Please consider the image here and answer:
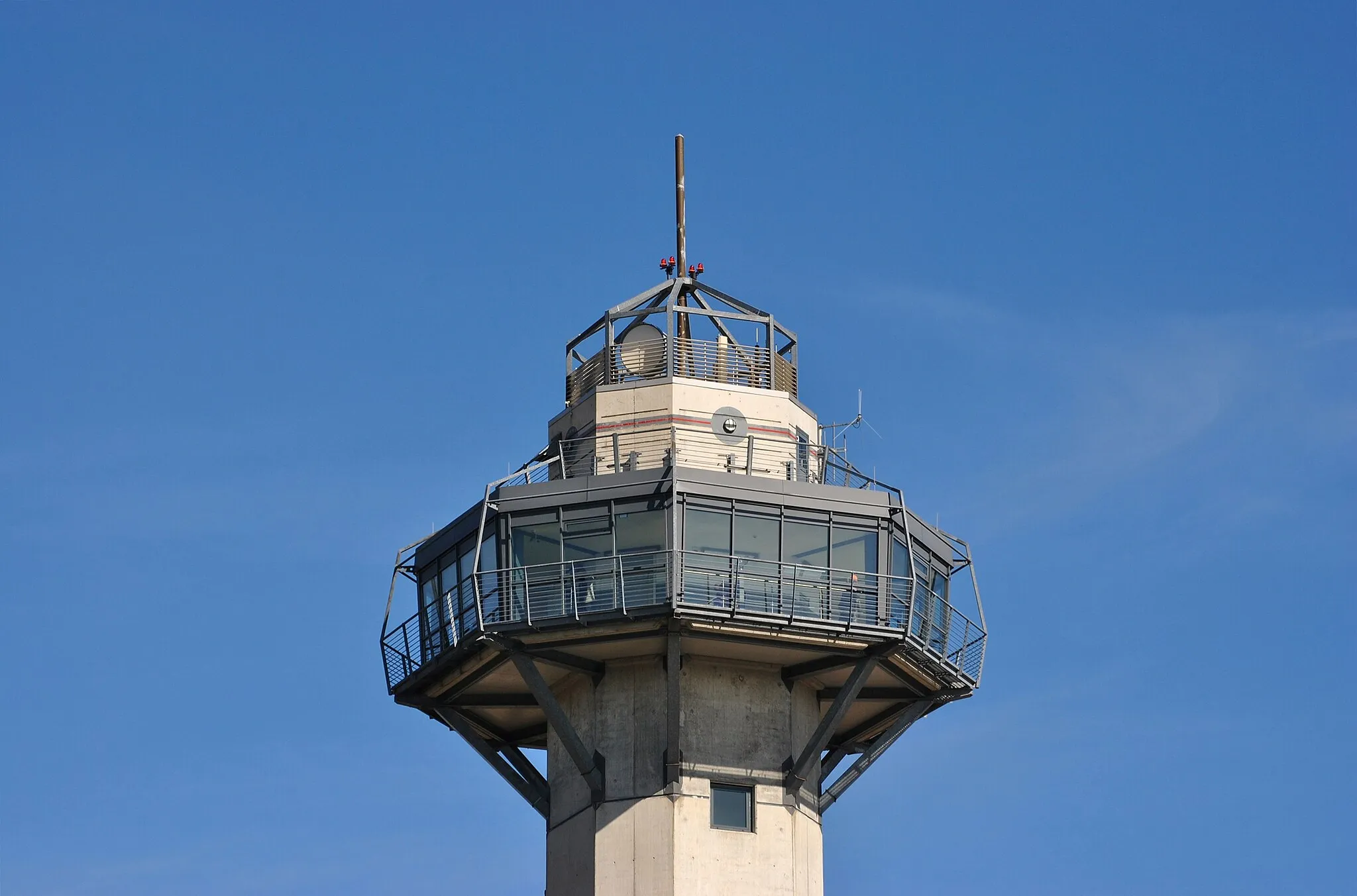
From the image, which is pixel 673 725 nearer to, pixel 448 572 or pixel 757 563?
pixel 757 563

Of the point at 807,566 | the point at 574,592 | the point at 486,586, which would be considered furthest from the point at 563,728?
the point at 807,566

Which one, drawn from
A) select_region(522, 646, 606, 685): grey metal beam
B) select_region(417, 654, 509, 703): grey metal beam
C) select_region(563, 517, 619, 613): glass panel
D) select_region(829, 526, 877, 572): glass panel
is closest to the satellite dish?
select_region(563, 517, 619, 613): glass panel

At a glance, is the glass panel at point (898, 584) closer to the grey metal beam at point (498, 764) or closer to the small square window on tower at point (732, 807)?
the small square window on tower at point (732, 807)

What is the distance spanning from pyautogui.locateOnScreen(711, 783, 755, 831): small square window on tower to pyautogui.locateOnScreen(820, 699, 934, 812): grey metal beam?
3.15 metres

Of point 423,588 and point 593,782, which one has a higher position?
point 423,588

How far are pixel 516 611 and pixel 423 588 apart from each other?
4.82 meters

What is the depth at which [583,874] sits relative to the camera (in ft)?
209

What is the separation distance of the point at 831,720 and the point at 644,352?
1084 centimetres

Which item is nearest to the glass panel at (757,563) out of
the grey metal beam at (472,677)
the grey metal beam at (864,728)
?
the grey metal beam at (472,677)

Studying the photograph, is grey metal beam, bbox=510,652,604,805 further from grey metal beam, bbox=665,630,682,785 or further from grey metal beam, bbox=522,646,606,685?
grey metal beam, bbox=665,630,682,785

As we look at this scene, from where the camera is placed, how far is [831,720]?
63.7 metres

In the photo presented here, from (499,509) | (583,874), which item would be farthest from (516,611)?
(583,874)

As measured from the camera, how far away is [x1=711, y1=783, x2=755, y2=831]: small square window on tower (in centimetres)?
6356

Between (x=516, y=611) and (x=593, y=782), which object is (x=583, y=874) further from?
(x=516, y=611)
